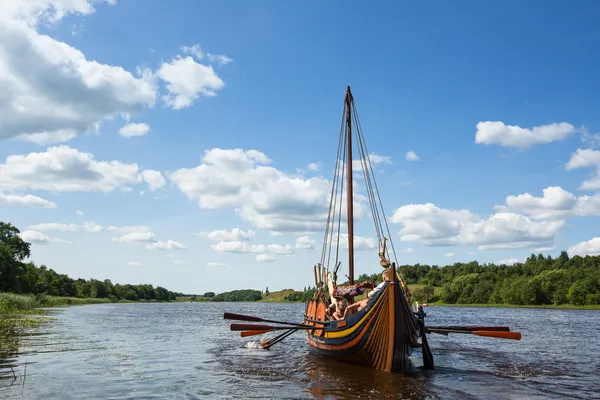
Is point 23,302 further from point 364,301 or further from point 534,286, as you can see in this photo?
point 534,286

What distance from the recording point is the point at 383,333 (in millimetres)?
18109

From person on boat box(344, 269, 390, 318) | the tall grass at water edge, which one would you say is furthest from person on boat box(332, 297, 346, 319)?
the tall grass at water edge

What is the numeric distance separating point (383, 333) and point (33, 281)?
9251cm

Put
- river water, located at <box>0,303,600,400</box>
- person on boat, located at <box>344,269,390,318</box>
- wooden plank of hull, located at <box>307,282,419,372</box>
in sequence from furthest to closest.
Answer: person on boat, located at <box>344,269,390,318</box> → wooden plank of hull, located at <box>307,282,419,372</box> → river water, located at <box>0,303,600,400</box>

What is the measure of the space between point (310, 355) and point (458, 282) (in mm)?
133867

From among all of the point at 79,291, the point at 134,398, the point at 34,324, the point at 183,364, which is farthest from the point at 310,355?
the point at 79,291

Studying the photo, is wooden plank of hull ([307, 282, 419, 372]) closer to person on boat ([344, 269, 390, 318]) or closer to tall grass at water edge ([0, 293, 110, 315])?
person on boat ([344, 269, 390, 318])

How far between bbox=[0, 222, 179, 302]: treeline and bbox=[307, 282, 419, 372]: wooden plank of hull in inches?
2770

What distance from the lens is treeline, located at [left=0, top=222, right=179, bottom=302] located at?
73.6 metres

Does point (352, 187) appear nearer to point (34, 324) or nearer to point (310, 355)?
point (310, 355)

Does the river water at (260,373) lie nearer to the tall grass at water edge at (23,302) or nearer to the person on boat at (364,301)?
the person on boat at (364,301)

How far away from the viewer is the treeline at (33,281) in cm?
7356

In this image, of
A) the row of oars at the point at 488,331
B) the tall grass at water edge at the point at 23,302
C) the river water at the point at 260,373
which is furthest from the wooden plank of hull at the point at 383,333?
the tall grass at water edge at the point at 23,302

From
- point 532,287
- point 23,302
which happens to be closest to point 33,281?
point 23,302
